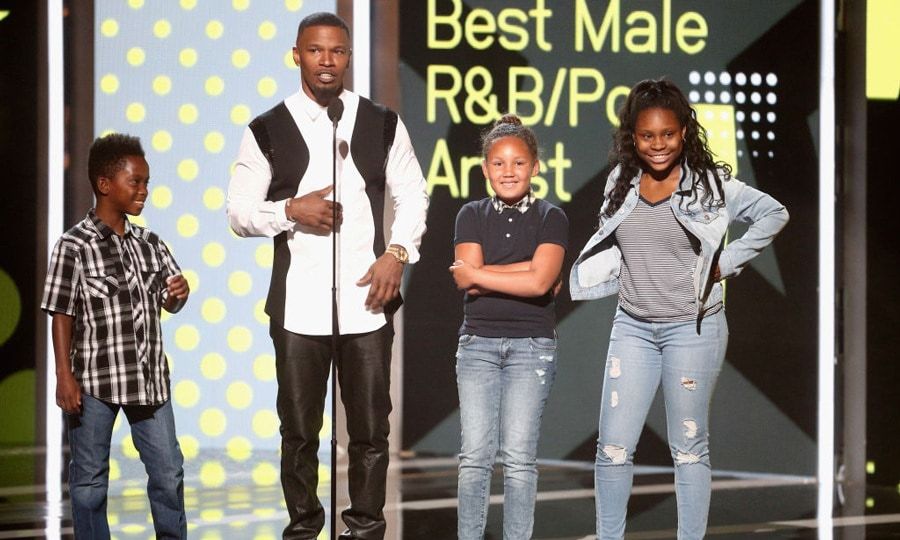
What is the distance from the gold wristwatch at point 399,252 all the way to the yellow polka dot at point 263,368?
2293mm

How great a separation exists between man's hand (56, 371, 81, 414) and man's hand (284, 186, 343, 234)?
2.37 feet

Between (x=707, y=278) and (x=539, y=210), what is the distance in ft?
1.69

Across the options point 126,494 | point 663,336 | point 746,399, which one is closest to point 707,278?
point 663,336

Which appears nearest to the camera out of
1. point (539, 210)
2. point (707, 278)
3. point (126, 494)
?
point (707, 278)

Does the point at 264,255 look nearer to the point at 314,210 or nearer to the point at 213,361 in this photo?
the point at 213,361

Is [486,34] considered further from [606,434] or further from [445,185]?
[606,434]

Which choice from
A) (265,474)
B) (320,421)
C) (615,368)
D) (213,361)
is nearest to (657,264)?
(615,368)

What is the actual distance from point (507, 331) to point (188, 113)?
9.02 feet

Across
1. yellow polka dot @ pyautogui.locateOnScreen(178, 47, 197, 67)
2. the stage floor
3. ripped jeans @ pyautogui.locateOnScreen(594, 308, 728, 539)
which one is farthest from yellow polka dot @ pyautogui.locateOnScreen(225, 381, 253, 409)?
ripped jeans @ pyautogui.locateOnScreen(594, 308, 728, 539)

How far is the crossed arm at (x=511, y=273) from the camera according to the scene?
9.87 ft

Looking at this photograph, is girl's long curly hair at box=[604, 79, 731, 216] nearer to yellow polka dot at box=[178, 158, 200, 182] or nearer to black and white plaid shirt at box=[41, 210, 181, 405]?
black and white plaid shirt at box=[41, 210, 181, 405]

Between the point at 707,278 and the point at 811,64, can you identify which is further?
the point at 811,64

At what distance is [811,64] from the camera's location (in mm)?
4996

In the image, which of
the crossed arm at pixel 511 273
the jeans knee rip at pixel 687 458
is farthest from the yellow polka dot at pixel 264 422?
the jeans knee rip at pixel 687 458
